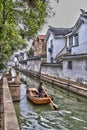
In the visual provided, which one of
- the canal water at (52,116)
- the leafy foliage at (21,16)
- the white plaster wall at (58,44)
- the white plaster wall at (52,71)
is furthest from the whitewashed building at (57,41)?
the leafy foliage at (21,16)

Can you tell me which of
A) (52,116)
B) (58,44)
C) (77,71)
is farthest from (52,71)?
(52,116)

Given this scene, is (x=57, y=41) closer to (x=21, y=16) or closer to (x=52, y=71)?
(x=52, y=71)

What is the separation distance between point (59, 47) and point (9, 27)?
3197 cm

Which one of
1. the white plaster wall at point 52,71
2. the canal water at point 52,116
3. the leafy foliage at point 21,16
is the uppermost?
the leafy foliage at point 21,16

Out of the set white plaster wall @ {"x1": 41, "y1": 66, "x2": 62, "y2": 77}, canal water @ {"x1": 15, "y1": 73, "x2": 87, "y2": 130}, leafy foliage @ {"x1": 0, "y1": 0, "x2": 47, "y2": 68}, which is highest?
leafy foliage @ {"x1": 0, "y1": 0, "x2": 47, "y2": 68}

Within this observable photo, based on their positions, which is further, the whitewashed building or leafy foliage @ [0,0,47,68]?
the whitewashed building

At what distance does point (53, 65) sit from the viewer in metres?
33.3

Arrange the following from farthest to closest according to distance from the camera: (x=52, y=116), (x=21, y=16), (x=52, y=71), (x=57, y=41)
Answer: (x=57, y=41) → (x=52, y=71) → (x=52, y=116) → (x=21, y=16)

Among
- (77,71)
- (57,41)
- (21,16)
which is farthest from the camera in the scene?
(57,41)

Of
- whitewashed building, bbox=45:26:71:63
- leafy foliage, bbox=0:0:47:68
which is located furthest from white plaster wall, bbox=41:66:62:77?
leafy foliage, bbox=0:0:47:68

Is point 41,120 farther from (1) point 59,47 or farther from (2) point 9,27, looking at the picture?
(1) point 59,47

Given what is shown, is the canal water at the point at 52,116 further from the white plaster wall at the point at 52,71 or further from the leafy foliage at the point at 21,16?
the white plaster wall at the point at 52,71

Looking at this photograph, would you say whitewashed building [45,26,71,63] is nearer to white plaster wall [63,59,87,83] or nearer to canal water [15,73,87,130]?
white plaster wall [63,59,87,83]

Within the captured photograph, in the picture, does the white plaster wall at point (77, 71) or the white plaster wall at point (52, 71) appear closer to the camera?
the white plaster wall at point (77, 71)
